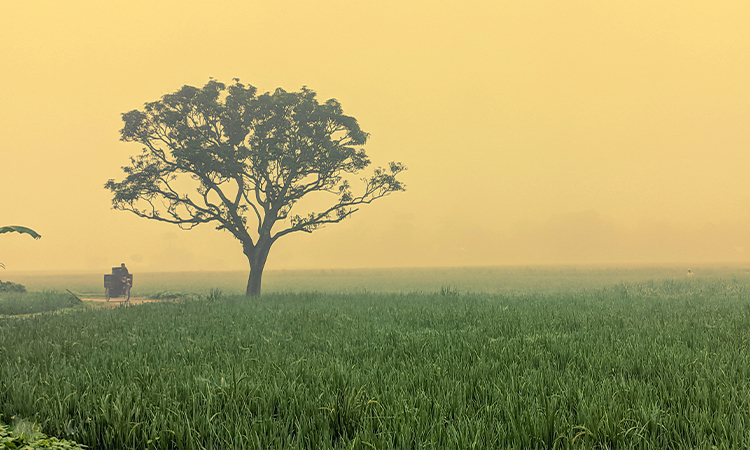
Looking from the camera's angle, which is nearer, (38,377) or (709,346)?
(38,377)

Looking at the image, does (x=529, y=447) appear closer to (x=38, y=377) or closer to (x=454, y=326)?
(x=454, y=326)

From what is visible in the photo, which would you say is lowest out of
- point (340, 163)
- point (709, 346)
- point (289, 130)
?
point (709, 346)

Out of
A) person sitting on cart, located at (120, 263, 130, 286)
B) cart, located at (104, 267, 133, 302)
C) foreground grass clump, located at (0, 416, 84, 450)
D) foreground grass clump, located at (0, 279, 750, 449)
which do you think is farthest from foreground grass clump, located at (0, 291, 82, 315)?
foreground grass clump, located at (0, 416, 84, 450)

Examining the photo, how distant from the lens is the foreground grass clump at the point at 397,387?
11.6 ft

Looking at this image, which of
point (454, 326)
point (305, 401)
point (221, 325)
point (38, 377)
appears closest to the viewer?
point (305, 401)

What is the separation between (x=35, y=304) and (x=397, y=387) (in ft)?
79.1

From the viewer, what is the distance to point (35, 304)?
20531mm

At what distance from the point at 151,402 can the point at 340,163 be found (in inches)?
819

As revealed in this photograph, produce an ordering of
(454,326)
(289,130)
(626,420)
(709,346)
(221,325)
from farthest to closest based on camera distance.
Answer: (289,130), (221,325), (454,326), (709,346), (626,420)

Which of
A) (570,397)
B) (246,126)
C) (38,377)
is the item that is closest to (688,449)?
(570,397)

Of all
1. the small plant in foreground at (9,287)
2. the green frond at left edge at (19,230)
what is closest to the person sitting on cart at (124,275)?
the small plant in foreground at (9,287)

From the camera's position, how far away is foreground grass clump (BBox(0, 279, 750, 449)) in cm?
352

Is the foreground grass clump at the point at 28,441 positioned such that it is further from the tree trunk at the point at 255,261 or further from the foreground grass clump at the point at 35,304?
the tree trunk at the point at 255,261

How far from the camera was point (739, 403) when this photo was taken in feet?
14.3
